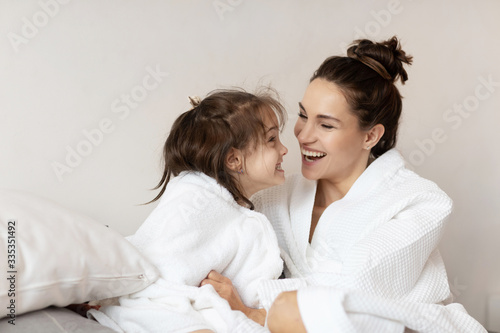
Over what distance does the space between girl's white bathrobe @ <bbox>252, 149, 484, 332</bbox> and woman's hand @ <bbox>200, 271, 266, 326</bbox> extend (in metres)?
0.09

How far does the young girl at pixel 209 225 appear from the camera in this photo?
1487 mm

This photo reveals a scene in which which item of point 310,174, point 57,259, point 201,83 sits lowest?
point 57,259

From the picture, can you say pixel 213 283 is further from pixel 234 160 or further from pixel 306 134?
pixel 306 134

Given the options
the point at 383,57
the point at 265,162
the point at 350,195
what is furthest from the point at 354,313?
the point at 383,57

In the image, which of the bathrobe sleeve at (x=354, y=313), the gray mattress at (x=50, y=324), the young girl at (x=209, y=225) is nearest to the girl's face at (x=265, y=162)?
the young girl at (x=209, y=225)

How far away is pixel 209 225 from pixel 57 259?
1.59 feet

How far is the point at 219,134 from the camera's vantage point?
1800 millimetres

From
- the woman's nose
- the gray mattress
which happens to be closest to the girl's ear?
the woman's nose

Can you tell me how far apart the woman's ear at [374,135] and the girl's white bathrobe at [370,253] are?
0.07m

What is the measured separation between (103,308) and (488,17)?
2233mm

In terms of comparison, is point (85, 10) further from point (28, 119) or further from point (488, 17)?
point (488, 17)

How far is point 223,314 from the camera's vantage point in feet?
4.82

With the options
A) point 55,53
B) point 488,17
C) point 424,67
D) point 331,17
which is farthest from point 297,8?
point 55,53

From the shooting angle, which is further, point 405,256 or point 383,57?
point 383,57
